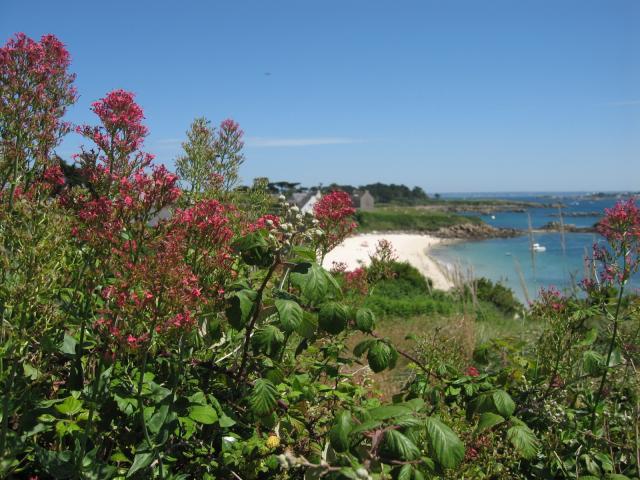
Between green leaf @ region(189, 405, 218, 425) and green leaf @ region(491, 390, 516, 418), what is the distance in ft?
4.05

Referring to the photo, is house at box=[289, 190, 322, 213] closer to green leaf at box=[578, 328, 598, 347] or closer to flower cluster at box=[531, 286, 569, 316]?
flower cluster at box=[531, 286, 569, 316]

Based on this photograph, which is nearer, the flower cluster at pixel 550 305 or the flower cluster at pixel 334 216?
the flower cluster at pixel 334 216

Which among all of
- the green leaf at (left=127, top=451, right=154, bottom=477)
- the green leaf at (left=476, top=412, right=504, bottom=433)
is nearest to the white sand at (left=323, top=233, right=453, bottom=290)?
the green leaf at (left=476, top=412, right=504, bottom=433)

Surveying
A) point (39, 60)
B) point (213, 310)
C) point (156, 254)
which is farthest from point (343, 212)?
point (39, 60)

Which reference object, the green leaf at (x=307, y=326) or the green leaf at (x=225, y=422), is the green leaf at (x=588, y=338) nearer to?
the green leaf at (x=307, y=326)

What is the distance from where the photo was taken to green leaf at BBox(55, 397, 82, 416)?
177 cm

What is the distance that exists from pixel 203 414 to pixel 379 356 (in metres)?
0.82

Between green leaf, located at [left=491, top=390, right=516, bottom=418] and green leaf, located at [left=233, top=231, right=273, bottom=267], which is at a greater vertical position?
green leaf, located at [left=233, top=231, right=273, bottom=267]

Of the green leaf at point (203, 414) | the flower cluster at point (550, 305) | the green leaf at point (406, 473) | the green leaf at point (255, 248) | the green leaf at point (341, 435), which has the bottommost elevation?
the green leaf at point (406, 473)

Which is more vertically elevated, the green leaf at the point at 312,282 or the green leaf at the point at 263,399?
the green leaf at the point at 312,282

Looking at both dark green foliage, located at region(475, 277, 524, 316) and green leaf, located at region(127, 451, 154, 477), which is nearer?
green leaf, located at region(127, 451, 154, 477)

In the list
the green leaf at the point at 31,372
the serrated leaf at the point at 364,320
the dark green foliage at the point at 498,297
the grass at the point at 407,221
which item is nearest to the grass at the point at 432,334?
the serrated leaf at the point at 364,320

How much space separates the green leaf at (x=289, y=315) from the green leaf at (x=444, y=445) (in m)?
0.59

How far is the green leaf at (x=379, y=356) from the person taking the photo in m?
2.16
